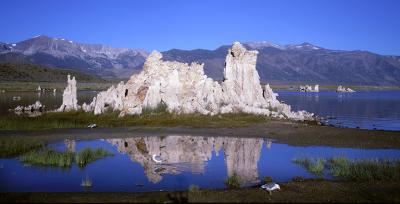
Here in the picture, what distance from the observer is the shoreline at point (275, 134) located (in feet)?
108

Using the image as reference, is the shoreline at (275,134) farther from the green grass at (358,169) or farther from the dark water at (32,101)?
the dark water at (32,101)

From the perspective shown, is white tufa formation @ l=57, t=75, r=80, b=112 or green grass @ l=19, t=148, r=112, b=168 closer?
green grass @ l=19, t=148, r=112, b=168

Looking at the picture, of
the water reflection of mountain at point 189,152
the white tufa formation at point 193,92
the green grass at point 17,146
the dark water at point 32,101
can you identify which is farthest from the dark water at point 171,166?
the dark water at point 32,101

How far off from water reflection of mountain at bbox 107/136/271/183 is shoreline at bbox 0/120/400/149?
77.4 inches

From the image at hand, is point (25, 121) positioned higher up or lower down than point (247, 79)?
lower down

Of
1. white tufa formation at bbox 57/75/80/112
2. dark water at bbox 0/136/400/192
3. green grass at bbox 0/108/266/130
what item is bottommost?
dark water at bbox 0/136/400/192

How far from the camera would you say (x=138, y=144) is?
31938mm

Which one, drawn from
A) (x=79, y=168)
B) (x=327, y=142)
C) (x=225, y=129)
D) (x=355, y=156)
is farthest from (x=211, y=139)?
(x=79, y=168)

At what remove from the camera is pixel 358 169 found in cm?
2117

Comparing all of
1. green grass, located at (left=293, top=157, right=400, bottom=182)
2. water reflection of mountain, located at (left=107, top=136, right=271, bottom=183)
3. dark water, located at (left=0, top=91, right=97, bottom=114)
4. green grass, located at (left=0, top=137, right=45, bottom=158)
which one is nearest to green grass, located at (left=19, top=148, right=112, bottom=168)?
green grass, located at (left=0, top=137, right=45, bottom=158)

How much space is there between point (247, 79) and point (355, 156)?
2513 cm

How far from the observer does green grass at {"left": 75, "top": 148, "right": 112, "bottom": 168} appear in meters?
24.1

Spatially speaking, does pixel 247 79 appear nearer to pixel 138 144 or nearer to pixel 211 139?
pixel 211 139

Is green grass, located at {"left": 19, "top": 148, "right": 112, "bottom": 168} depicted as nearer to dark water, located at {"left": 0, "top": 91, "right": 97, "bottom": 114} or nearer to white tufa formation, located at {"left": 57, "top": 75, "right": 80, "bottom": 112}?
white tufa formation, located at {"left": 57, "top": 75, "right": 80, "bottom": 112}
